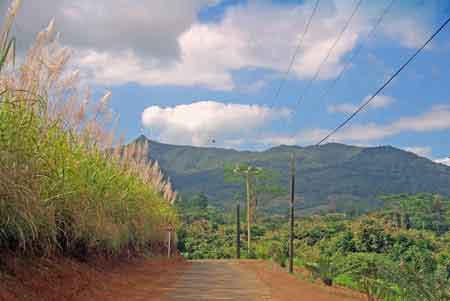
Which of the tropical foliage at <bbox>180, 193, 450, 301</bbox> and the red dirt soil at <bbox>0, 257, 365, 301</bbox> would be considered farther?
the tropical foliage at <bbox>180, 193, 450, 301</bbox>

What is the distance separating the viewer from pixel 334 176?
372 ft

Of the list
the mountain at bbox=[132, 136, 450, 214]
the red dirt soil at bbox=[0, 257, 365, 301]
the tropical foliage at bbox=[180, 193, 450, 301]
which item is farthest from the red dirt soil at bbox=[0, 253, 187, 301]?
the mountain at bbox=[132, 136, 450, 214]

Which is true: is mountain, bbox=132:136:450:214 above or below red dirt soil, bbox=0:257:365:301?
above

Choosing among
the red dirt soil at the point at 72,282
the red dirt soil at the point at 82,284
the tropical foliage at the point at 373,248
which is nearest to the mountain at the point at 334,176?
the tropical foliage at the point at 373,248

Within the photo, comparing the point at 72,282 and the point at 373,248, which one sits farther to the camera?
the point at 373,248

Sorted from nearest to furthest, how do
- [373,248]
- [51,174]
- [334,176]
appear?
[51,174] → [373,248] → [334,176]

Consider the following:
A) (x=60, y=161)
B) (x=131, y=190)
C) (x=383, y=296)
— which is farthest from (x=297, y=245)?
(x=60, y=161)

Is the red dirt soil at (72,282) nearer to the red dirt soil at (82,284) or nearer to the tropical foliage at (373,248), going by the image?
the red dirt soil at (82,284)

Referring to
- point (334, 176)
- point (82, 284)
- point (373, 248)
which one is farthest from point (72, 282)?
point (334, 176)

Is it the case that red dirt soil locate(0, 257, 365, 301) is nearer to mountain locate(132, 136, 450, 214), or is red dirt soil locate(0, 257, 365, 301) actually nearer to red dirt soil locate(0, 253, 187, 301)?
red dirt soil locate(0, 253, 187, 301)

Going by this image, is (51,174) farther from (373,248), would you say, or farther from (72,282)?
(373,248)

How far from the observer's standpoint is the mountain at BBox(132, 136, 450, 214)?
98.7 m

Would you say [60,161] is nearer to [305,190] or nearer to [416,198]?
[416,198]

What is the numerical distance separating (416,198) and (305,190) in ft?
176
